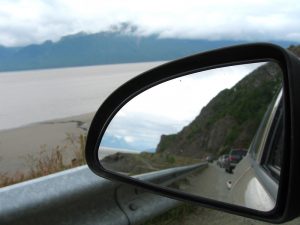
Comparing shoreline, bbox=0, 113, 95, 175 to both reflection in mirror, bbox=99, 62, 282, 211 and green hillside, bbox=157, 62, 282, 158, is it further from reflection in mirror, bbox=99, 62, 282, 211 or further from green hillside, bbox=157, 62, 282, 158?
green hillside, bbox=157, 62, 282, 158

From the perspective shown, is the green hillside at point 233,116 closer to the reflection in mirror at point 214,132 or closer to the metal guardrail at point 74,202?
the reflection in mirror at point 214,132

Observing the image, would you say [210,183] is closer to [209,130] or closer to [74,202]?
[209,130]

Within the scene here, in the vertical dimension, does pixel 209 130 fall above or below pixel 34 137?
above

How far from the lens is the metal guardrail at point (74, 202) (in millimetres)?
3092

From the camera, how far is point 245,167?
2184mm

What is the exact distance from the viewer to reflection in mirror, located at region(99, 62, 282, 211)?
1952 millimetres

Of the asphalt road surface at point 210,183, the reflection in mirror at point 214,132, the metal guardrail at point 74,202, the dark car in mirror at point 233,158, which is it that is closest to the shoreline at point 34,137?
the metal guardrail at point 74,202

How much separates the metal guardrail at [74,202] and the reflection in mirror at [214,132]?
83cm

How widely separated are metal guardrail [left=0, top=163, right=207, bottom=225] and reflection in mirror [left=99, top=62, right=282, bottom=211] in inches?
32.5

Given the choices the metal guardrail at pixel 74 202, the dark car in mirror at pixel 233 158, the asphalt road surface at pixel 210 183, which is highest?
the dark car in mirror at pixel 233 158

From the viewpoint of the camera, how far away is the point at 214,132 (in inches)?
81.0

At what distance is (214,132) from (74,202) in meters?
1.54

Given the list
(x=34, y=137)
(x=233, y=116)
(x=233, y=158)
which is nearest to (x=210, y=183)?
(x=233, y=158)

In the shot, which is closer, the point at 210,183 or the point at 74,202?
the point at 210,183
